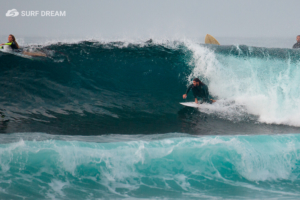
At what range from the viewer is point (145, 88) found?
6.78 meters

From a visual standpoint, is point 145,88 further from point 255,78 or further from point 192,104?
point 255,78

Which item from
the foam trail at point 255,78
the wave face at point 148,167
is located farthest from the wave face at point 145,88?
the wave face at point 148,167

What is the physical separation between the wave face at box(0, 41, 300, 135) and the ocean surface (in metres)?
0.03

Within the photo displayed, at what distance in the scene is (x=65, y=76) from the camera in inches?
265

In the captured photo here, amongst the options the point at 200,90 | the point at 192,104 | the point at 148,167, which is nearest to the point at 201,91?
the point at 200,90

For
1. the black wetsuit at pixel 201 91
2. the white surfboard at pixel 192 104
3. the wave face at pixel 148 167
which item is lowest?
the wave face at pixel 148 167

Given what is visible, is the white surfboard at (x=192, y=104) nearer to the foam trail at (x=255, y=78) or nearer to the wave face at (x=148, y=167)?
the foam trail at (x=255, y=78)

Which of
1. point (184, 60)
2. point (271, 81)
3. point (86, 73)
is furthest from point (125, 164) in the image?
point (271, 81)

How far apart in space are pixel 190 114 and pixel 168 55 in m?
2.60

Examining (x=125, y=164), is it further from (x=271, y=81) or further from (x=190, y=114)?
(x=271, y=81)

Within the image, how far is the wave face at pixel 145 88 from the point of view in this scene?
525cm

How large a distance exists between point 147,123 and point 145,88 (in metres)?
1.68

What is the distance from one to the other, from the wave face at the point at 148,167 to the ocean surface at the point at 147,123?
2 cm

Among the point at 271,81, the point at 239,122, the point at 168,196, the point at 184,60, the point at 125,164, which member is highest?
the point at 184,60
